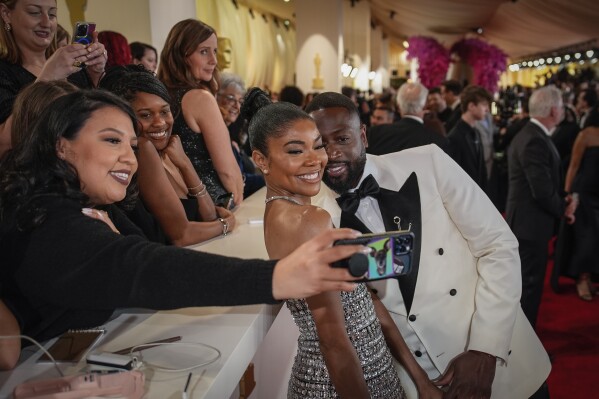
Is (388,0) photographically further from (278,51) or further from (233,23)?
(233,23)

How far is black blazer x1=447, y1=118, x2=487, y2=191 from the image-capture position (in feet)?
16.5

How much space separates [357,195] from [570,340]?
2.93m

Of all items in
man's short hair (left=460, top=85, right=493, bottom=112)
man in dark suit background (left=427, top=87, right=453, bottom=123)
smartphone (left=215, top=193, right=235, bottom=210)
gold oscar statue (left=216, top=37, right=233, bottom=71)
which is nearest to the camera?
smartphone (left=215, top=193, right=235, bottom=210)

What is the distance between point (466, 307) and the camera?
199 cm

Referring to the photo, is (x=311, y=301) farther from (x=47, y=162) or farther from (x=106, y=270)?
(x=47, y=162)

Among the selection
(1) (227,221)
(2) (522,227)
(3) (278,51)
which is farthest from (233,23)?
→ (1) (227,221)

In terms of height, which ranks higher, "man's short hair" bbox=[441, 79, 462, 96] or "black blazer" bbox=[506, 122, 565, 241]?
"man's short hair" bbox=[441, 79, 462, 96]

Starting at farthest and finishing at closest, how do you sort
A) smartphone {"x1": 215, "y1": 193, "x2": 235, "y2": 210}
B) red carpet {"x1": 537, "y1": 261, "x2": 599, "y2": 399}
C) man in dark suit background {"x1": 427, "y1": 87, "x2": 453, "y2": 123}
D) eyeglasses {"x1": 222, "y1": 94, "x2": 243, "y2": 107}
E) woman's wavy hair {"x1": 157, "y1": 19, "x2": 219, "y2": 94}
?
man in dark suit background {"x1": 427, "y1": 87, "x2": 453, "y2": 123}
eyeglasses {"x1": 222, "y1": 94, "x2": 243, "y2": 107}
red carpet {"x1": 537, "y1": 261, "x2": 599, "y2": 399}
woman's wavy hair {"x1": 157, "y1": 19, "x2": 219, "y2": 94}
smartphone {"x1": 215, "y1": 193, "x2": 235, "y2": 210}

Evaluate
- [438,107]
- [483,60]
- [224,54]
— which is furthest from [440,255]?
[483,60]

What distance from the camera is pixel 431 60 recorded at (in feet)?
44.0

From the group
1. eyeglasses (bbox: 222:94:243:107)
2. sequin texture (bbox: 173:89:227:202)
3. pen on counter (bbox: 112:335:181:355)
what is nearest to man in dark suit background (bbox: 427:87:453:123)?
eyeglasses (bbox: 222:94:243:107)

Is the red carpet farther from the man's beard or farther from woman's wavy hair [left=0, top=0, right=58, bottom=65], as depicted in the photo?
woman's wavy hair [left=0, top=0, right=58, bottom=65]

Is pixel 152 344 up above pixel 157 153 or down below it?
below

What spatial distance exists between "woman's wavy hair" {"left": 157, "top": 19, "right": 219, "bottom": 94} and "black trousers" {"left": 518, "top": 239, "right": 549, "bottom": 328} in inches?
98.8
